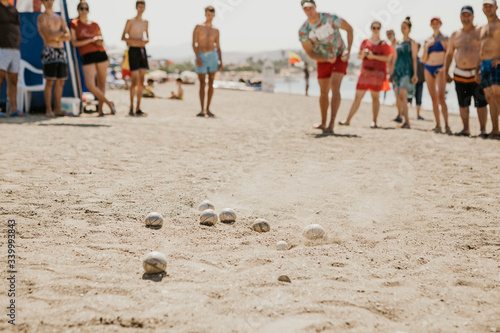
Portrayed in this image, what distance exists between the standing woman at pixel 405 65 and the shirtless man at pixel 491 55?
5.84 feet

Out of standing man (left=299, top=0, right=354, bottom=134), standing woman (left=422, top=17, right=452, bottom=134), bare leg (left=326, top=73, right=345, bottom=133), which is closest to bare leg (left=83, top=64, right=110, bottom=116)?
standing man (left=299, top=0, right=354, bottom=134)

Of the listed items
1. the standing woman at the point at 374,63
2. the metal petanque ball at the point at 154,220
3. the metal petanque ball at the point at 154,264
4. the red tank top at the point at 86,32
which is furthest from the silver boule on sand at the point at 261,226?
the red tank top at the point at 86,32

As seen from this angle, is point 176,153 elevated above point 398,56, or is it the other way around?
point 398,56

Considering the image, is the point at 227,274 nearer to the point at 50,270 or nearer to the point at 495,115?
the point at 50,270

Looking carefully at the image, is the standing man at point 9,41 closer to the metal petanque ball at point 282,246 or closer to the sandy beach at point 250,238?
the sandy beach at point 250,238

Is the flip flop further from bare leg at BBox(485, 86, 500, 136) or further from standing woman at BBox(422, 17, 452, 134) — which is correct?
bare leg at BBox(485, 86, 500, 136)

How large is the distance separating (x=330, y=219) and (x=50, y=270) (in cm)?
201

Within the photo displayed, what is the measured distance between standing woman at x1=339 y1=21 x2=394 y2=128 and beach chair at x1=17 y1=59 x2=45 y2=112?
6676 mm

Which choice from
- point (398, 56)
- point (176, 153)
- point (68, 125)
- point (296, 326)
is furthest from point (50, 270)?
point (398, 56)

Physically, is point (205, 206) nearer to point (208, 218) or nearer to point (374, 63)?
point (208, 218)

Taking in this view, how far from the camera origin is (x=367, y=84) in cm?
923

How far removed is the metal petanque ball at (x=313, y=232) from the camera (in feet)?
10.3

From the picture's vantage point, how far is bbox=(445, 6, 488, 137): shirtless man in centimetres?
777

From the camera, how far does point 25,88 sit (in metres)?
9.84
